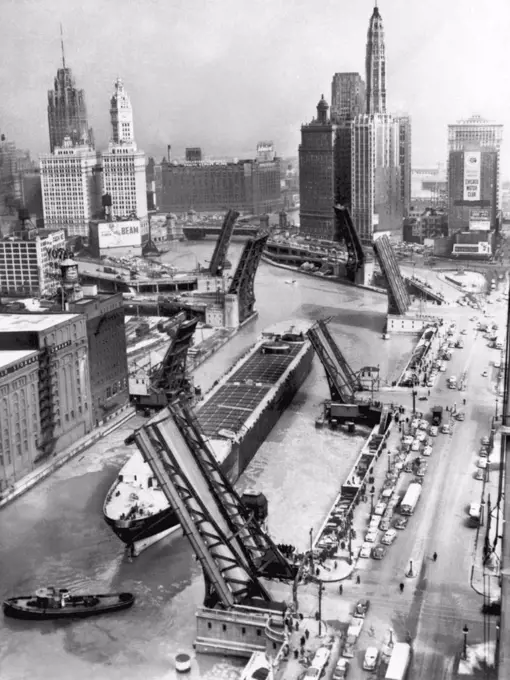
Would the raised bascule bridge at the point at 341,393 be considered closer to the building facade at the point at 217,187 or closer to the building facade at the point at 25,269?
the building facade at the point at 25,269

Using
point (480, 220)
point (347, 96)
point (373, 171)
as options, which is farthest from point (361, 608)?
point (347, 96)

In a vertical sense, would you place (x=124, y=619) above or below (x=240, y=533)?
below

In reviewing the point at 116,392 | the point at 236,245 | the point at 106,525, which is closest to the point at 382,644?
the point at 106,525

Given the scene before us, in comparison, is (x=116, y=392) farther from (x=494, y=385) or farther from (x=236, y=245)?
(x=236, y=245)

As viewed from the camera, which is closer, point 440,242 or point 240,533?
point 240,533

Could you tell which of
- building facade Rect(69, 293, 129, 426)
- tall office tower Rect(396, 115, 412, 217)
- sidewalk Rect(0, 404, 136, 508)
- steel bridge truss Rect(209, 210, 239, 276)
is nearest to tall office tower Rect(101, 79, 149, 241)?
tall office tower Rect(396, 115, 412, 217)

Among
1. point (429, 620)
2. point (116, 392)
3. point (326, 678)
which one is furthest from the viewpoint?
point (116, 392)
